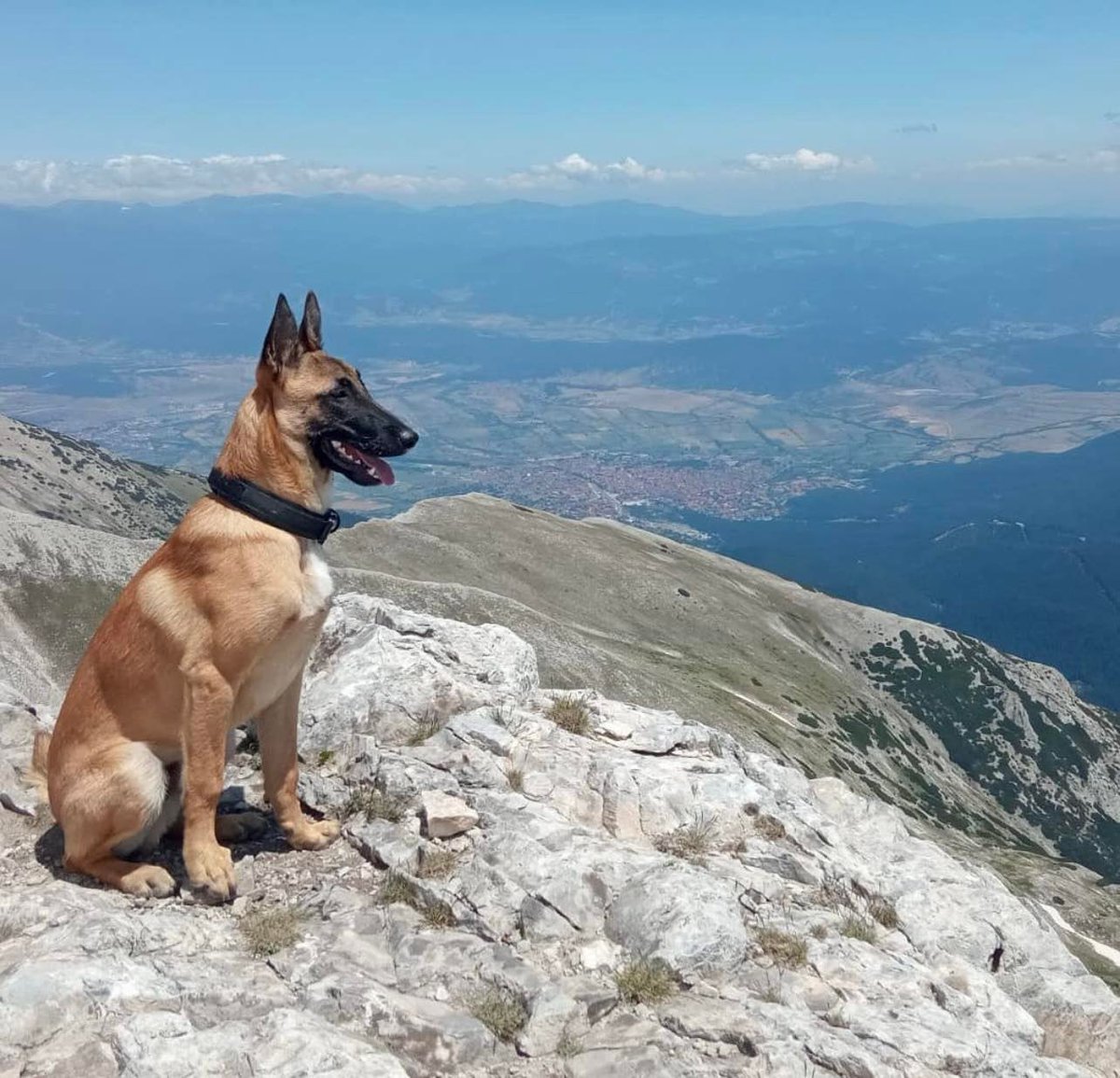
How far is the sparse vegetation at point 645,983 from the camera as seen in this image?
7664 millimetres

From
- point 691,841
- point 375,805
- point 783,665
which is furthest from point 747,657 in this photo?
point 375,805

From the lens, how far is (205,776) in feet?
26.9

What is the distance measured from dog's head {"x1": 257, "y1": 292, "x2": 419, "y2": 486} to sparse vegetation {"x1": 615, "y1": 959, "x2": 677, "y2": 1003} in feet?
14.9

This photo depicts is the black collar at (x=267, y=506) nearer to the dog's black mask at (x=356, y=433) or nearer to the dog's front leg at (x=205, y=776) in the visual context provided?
the dog's black mask at (x=356, y=433)

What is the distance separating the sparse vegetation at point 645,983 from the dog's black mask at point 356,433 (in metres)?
4.54

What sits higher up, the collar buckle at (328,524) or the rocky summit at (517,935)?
the collar buckle at (328,524)

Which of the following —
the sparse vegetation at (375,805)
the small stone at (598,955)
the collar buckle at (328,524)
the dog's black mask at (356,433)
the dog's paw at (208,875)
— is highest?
the dog's black mask at (356,433)

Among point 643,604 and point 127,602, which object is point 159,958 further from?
point 643,604

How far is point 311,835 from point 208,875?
130 centimetres

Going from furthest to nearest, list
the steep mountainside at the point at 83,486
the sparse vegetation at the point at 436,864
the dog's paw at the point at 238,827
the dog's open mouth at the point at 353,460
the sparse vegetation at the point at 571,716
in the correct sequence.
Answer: the steep mountainside at the point at 83,486 → the sparse vegetation at the point at 571,716 → the dog's paw at the point at 238,827 → the sparse vegetation at the point at 436,864 → the dog's open mouth at the point at 353,460

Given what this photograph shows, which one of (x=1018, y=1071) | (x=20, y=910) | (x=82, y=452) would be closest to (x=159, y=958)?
(x=20, y=910)

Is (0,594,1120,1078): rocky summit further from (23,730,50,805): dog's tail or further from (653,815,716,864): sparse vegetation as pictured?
(23,730,50,805): dog's tail

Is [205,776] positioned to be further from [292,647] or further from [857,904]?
[857,904]

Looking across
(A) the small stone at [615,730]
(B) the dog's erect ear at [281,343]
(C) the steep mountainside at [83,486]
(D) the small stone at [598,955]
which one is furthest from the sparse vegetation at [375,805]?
(C) the steep mountainside at [83,486]
